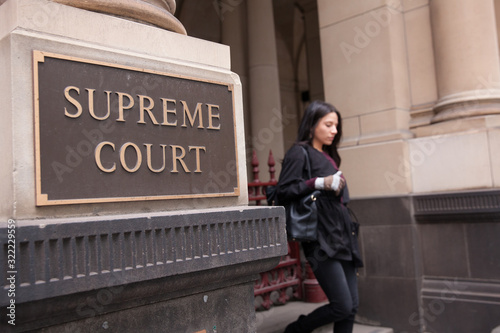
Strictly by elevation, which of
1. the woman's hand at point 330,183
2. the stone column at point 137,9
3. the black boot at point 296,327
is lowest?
the black boot at point 296,327

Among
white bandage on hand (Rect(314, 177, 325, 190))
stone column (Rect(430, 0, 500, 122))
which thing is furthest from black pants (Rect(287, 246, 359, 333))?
stone column (Rect(430, 0, 500, 122))

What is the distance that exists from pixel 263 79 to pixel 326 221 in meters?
7.48

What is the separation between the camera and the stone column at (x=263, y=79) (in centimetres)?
1073

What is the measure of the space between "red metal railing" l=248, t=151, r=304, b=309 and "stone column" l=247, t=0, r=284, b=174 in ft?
17.5

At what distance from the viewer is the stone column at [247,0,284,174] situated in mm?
10734

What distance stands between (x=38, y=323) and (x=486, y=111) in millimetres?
4795

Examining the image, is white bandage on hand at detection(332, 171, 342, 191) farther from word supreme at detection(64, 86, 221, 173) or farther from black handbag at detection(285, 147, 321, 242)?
word supreme at detection(64, 86, 221, 173)

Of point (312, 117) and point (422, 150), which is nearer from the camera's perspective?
point (312, 117)

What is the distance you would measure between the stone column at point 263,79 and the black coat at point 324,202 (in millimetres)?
6693

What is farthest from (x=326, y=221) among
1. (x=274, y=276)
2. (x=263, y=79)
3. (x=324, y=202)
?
(x=263, y=79)

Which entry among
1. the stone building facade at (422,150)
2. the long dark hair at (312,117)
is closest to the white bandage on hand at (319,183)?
the long dark hair at (312,117)

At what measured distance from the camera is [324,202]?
12.6ft

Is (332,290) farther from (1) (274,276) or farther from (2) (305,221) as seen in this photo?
(1) (274,276)

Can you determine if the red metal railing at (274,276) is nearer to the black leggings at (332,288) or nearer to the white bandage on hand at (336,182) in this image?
the black leggings at (332,288)
